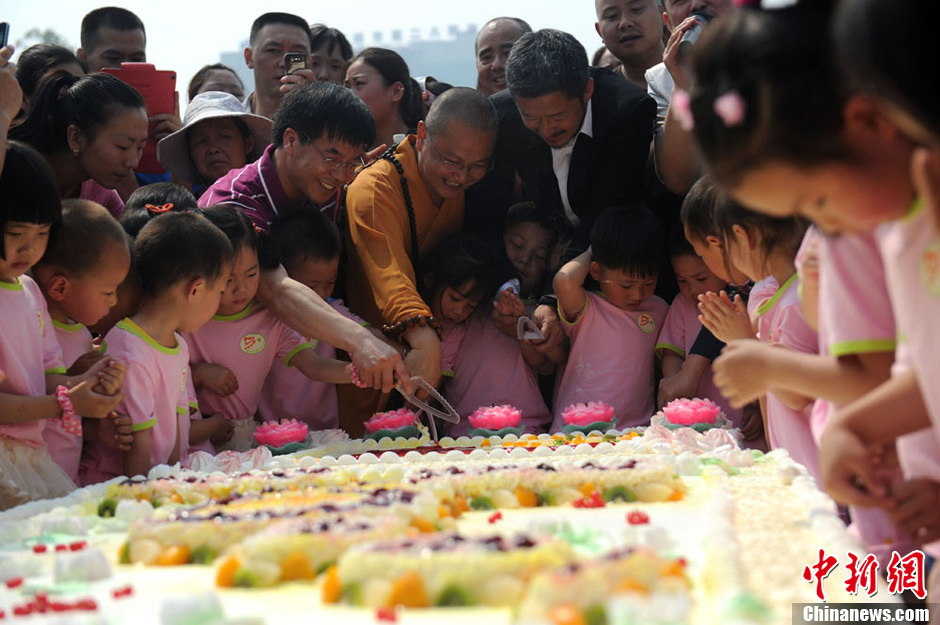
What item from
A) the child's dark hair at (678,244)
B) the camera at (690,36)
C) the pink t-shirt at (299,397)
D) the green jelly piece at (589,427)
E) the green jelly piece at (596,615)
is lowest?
the green jelly piece at (596,615)

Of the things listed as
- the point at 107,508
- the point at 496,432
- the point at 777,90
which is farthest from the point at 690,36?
the point at 107,508

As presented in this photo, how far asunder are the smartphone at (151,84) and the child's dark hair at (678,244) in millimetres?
3050

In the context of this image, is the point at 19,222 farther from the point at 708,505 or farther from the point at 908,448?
the point at 908,448

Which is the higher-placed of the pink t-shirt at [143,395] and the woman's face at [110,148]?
the woman's face at [110,148]

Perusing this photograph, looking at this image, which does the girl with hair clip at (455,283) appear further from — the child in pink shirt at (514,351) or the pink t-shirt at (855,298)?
the pink t-shirt at (855,298)

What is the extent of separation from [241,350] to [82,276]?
1.22m

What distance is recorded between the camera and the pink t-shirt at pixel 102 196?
484 cm

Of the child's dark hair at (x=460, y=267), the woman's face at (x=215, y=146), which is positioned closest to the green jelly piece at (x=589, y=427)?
the child's dark hair at (x=460, y=267)

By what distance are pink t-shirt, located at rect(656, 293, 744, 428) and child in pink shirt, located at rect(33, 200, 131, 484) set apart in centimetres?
284

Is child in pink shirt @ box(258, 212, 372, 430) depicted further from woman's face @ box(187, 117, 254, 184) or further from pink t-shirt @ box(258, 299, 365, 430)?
woman's face @ box(187, 117, 254, 184)

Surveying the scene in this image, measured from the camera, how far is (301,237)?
5078mm

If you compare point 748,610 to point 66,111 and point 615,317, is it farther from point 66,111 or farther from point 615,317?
point 66,111

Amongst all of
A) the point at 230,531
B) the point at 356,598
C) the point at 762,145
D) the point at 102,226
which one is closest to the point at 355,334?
the point at 102,226

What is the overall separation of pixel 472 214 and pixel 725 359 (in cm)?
328
